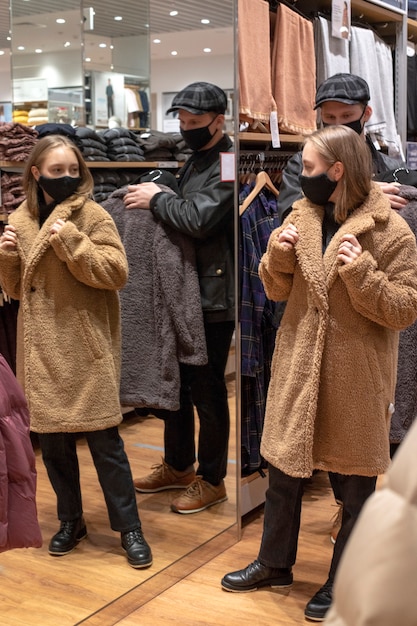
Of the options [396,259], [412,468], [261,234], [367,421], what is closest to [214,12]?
[261,234]

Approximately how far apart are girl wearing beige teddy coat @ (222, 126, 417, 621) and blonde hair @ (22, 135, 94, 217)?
2.44 ft

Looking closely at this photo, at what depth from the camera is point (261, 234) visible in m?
3.72

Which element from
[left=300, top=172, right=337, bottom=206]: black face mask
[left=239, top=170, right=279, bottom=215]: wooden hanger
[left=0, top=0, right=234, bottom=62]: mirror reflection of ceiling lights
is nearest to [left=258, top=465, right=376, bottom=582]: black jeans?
[left=300, top=172, right=337, bottom=206]: black face mask

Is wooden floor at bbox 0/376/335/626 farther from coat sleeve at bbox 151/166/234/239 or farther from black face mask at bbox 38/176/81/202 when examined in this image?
black face mask at bbox 38/176/81/202

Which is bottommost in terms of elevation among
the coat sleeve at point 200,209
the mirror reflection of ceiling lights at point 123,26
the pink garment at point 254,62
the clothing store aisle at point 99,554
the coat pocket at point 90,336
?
the clothing store aisle at point 99,554

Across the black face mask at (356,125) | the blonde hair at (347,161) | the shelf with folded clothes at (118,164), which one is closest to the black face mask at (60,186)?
the shelf with folded clothes at (118,164)

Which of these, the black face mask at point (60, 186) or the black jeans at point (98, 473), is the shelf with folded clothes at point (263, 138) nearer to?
the black face mask at point (60, 186)

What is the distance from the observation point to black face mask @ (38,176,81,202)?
10.2 ft

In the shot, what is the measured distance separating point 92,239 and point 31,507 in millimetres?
1149

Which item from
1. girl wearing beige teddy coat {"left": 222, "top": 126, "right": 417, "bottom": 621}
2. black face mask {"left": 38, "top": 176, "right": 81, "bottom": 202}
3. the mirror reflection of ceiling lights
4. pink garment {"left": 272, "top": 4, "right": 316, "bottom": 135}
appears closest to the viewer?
girl wearing beige teddy coat {"left": 222, "top": 126, "right": 417, "bottom": 621}

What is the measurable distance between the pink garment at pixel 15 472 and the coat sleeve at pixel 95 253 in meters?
0.82

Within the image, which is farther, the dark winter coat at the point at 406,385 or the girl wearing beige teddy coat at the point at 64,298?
the dark winter coat at the point at 406,385

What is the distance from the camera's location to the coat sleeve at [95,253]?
308 cm

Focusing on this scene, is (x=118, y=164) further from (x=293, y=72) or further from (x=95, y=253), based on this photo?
(x=293, y=72)
